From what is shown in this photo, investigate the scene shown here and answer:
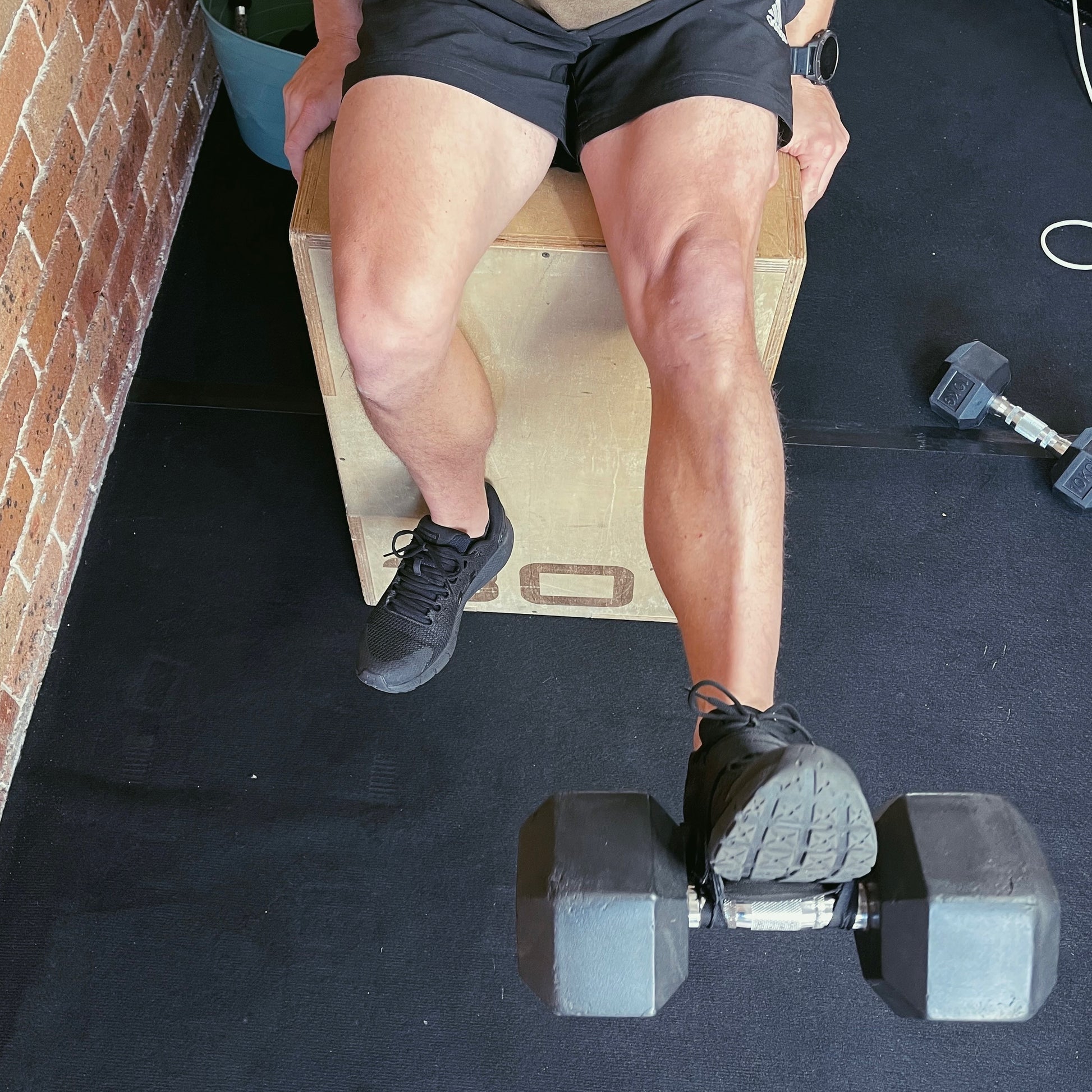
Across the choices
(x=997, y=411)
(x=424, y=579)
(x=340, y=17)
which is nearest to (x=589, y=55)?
(x=340, y=17)

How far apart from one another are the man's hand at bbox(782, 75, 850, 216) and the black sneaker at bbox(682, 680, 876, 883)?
728mm

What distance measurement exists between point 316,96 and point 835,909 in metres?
1.05

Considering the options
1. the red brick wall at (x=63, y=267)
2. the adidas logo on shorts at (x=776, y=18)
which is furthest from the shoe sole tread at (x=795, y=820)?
the red brick wall at (x=63, y=267)

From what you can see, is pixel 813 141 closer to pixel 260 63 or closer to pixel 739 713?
pixel 739 713

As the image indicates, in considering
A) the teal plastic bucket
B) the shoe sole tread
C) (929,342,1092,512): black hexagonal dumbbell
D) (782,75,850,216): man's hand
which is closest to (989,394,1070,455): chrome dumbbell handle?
(929,342,1092,512): black hexagonal dumbbell

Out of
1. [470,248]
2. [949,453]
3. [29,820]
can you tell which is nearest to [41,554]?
[29,820]

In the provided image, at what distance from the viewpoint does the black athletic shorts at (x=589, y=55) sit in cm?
109

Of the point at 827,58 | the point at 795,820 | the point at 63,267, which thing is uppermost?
the point at 827,58

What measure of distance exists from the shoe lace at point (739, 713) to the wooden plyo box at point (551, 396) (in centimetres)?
48

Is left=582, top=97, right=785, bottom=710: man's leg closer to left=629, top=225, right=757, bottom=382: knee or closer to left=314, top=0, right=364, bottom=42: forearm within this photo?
left=629, top=225, right=757, bottom=382: knee

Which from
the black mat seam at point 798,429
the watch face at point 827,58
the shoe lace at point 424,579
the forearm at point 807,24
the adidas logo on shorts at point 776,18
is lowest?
the black mat seam at point 798,429

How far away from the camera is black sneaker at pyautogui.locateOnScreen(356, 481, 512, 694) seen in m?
1.37

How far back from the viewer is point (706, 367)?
3.31 feet

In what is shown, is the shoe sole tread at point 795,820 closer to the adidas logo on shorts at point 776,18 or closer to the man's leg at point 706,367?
the man's leg at point 706,367
